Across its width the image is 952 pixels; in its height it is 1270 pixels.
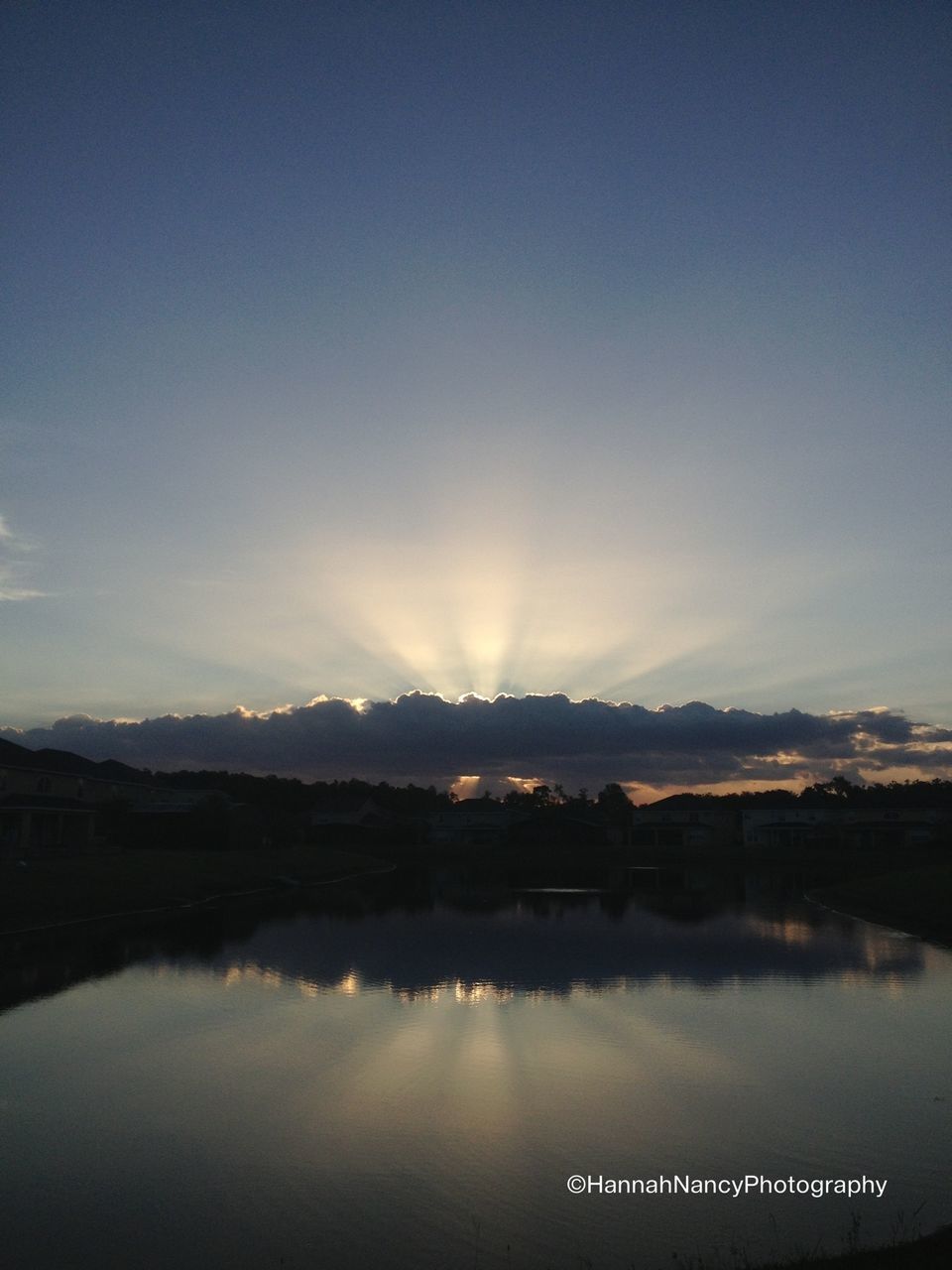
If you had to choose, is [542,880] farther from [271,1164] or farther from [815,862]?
[271,1164]

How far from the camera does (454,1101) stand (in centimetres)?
1780

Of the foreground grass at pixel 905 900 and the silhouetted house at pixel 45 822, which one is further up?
the silhouetted house at pixel 45 822

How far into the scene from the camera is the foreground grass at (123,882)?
41562mm

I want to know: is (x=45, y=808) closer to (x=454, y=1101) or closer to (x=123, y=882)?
(x=123, y=882)

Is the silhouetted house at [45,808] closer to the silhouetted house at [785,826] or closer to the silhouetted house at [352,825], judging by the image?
the silhouetted house at [352,825]

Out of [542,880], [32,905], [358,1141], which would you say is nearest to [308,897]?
[32,905]

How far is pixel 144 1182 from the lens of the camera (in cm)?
1417

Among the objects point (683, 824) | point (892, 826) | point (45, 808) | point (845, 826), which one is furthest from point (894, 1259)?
point (683, 824)

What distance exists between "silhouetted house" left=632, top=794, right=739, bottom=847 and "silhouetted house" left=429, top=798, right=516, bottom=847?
19152 millimetres

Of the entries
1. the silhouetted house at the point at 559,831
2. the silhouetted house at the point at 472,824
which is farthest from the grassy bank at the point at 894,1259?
the silhouetted house at the point at 472,824

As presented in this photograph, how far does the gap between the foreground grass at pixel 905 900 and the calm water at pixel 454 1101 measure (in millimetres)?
9738

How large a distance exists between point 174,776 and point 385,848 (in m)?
53.5

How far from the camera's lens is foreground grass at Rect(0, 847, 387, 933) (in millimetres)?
41562

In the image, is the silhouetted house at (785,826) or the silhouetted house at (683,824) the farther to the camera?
the silhouetted house at (683,824)
